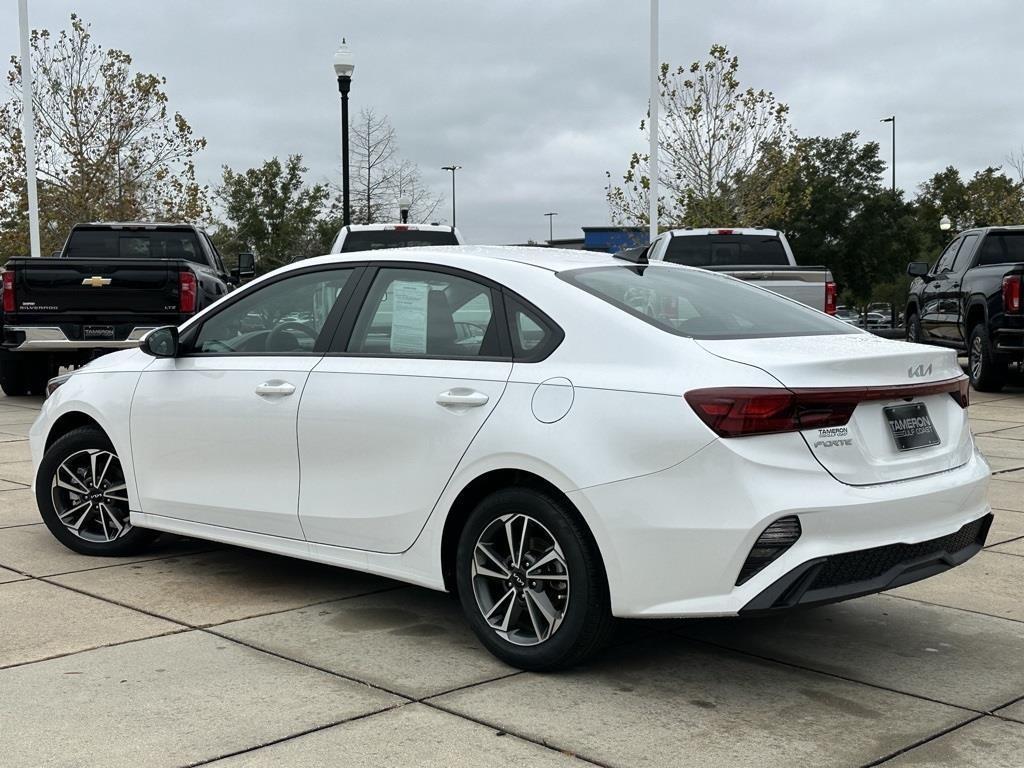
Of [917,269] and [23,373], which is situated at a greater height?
[917,269]

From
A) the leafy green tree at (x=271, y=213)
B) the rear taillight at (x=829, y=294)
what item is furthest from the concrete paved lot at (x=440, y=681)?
the leafy green tree at (x=271, y=213)

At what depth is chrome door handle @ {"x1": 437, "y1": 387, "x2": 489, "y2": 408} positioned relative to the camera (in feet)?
15.1

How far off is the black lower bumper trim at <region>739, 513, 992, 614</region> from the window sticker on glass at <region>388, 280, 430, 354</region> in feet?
5.79

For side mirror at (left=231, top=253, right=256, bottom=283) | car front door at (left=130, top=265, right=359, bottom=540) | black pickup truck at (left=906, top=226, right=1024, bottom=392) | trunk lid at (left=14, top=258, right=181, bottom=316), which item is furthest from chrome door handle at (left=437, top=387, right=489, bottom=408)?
black pickup truck at (left=906, top=226, right=1024, bottom=392)

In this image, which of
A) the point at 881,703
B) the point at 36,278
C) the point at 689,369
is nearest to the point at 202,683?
→ the point at 689,369

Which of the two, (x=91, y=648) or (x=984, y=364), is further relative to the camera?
(x=984, y=364)

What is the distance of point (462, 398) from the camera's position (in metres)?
4.64

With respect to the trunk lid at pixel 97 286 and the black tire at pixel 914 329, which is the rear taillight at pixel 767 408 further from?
the black tire at pixel 914 329

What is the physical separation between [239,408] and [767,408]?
2.51m

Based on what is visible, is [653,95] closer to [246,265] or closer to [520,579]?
[246,265]

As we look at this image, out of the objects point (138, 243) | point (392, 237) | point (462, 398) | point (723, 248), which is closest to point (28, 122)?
point (138, 243)

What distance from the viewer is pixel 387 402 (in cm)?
490

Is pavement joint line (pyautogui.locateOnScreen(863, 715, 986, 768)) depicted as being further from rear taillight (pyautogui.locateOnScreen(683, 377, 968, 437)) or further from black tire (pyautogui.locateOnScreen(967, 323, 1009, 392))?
black tire (pyautogui.locateOnScreen(967, 323, 1009, 392))

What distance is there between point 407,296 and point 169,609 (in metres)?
1.71
